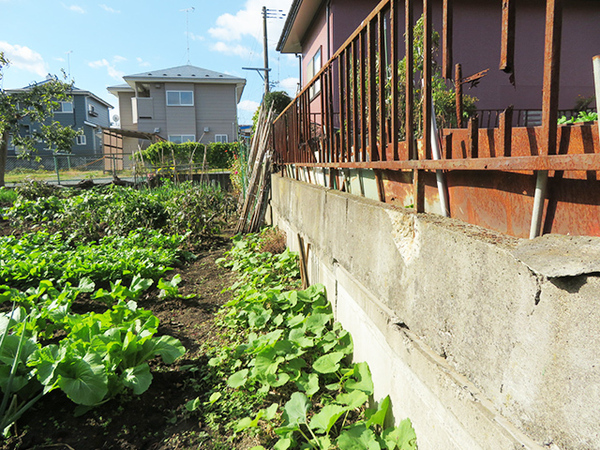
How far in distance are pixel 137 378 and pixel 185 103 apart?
28636mm

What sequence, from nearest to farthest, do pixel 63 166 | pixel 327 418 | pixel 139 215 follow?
1. pixel 327 418
2. pixel 139 215
3. pixel 63 166

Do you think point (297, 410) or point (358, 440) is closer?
point (358, 440)

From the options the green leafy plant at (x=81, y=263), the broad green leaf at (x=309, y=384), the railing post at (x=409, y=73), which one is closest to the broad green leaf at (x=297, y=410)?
the broad green leaf at (x=309, y=384)

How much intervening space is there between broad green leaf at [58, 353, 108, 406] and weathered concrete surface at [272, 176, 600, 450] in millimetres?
1482

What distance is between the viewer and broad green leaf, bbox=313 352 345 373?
2.26 metres

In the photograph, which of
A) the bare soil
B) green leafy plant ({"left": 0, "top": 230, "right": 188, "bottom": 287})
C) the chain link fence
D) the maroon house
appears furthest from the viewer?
the chain link fence

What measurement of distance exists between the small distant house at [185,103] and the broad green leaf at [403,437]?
27.3 meters

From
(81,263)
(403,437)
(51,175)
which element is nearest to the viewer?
(403,437)

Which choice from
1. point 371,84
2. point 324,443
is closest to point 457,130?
point 371,84

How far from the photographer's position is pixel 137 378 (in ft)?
8.05

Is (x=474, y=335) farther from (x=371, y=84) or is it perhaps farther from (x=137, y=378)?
(x=137, y=378)


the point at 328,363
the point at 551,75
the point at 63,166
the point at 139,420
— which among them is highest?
the point at 63,166

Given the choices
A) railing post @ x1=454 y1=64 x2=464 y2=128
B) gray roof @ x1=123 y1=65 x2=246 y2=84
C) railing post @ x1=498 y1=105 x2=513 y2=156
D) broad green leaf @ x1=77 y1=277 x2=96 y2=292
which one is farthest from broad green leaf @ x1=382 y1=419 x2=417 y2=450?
gray roof @ x1=123 y1=65 x2=246 y2=84

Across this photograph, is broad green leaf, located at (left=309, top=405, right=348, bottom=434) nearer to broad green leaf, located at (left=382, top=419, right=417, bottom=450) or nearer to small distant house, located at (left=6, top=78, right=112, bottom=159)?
broad green leaf, located at (left=382, top=419, right=417, bottom=450)
